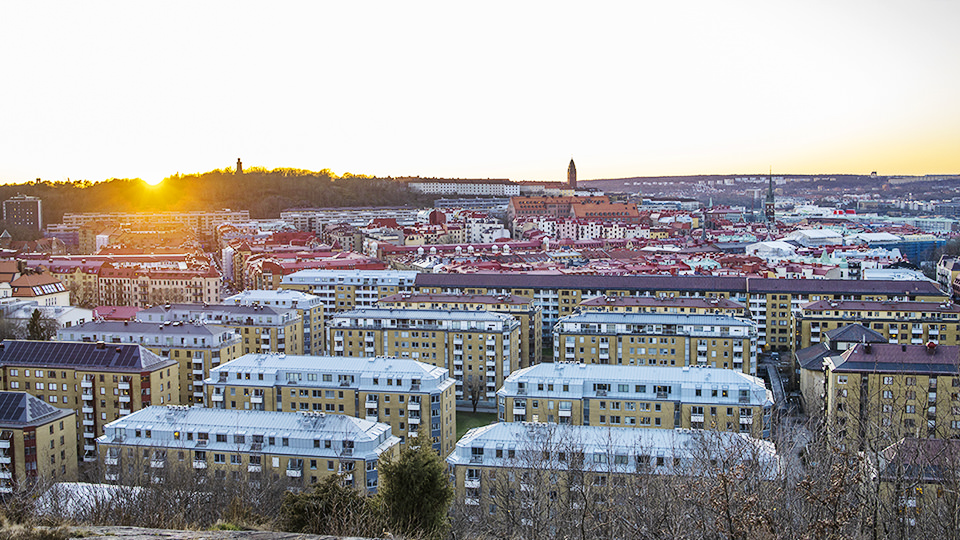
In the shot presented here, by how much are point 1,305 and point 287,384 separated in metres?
16.8

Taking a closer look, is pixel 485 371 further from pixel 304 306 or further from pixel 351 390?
pixel 304 306

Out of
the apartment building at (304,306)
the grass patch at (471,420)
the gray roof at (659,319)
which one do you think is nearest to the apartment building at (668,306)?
the gray roof at (659,319)

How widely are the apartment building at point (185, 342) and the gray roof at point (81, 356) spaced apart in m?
1.27

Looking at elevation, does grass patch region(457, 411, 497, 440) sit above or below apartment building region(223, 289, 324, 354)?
below

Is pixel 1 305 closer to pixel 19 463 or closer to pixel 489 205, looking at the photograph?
pixel 19 463

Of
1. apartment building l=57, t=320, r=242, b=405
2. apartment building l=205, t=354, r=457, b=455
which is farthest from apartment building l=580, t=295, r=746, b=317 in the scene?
apartment building l=57, t=320, r=242, b=405

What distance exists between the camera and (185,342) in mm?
20625

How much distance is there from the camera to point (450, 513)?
1216 centimetres

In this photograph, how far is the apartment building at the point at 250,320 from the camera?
24.0m

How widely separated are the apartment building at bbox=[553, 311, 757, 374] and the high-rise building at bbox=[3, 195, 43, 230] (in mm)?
54111

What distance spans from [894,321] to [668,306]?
6417 mm

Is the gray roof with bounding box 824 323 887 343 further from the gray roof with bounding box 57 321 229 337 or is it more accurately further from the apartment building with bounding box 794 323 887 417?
the gray roof with bounding box 57 321 229 337

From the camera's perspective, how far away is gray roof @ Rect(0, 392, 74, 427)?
15.2m

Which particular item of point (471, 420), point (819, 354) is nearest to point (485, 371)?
point (471, 420)
